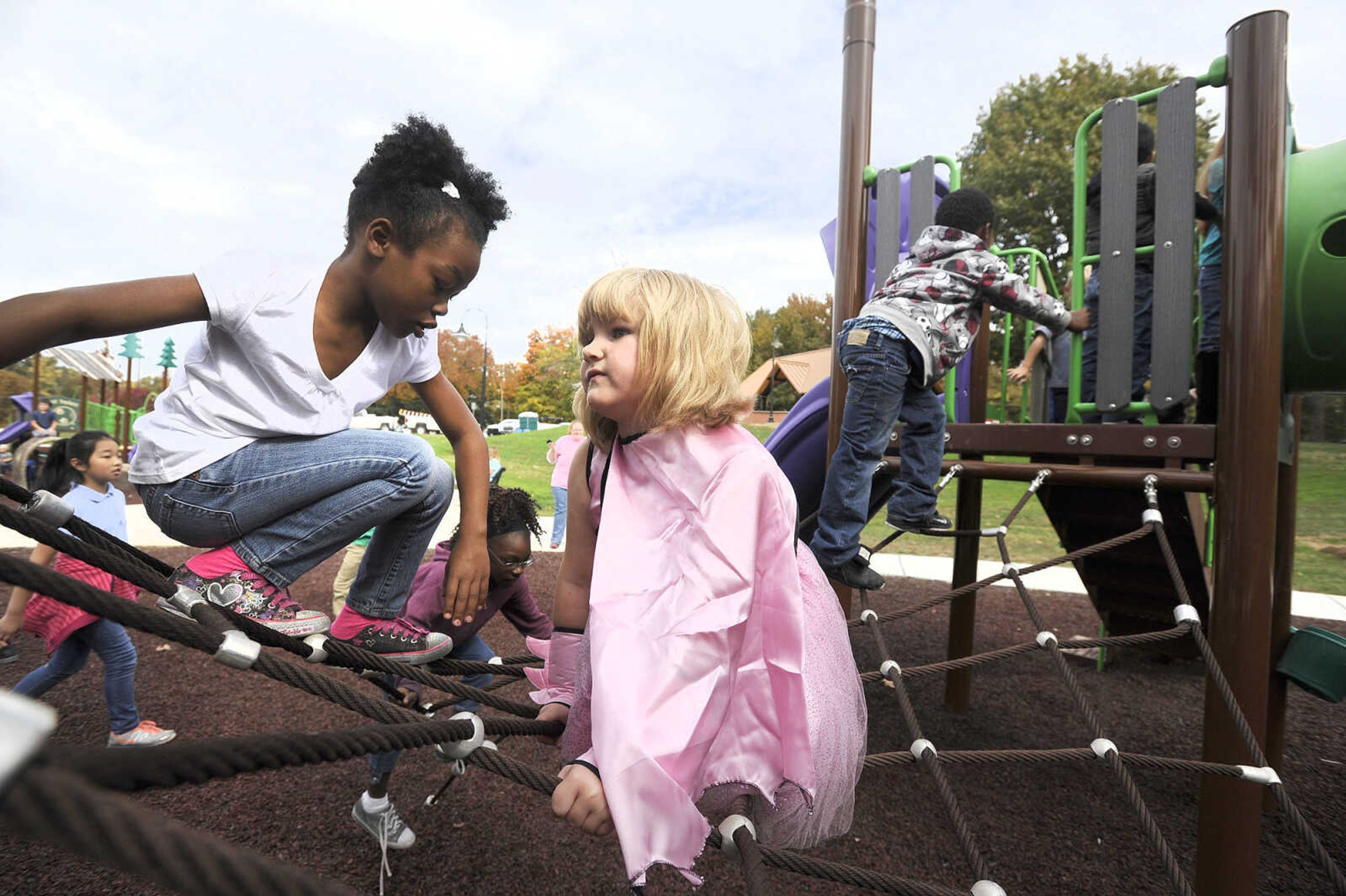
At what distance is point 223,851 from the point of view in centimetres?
42

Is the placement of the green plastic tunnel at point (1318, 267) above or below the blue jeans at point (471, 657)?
above

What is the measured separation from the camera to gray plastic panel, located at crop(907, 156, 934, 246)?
123 inches

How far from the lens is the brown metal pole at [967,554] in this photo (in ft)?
11.4

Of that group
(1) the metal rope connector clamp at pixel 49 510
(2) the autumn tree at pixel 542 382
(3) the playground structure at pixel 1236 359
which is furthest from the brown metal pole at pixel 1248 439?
(2) the autumn tree at pixel 542 382

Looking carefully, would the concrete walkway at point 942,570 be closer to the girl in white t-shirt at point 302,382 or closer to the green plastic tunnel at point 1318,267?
the green plastic tunnel at point 1318,267

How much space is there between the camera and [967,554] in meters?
3.68

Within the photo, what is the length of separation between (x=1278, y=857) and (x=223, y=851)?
328 centimetres

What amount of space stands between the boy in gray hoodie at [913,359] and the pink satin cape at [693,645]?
1456mm

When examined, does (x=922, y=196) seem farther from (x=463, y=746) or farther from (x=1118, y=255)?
(x=463, y=746)

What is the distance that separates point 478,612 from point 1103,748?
1821mm

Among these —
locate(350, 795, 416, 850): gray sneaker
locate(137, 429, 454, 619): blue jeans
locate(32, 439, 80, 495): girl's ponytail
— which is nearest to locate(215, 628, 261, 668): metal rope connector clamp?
locate(137, 429, 454, 619): blue jeans

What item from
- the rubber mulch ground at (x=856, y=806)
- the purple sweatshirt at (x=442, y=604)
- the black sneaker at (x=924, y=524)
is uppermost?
the black sneaker at (x=924, y=524)

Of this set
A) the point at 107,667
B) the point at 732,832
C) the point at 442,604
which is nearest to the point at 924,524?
the point at 442,604

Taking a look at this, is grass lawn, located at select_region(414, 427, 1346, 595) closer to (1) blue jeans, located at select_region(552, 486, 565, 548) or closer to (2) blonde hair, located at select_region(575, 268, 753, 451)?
(1) blue jeans, located at select_region(552, 486, 565, 548)
